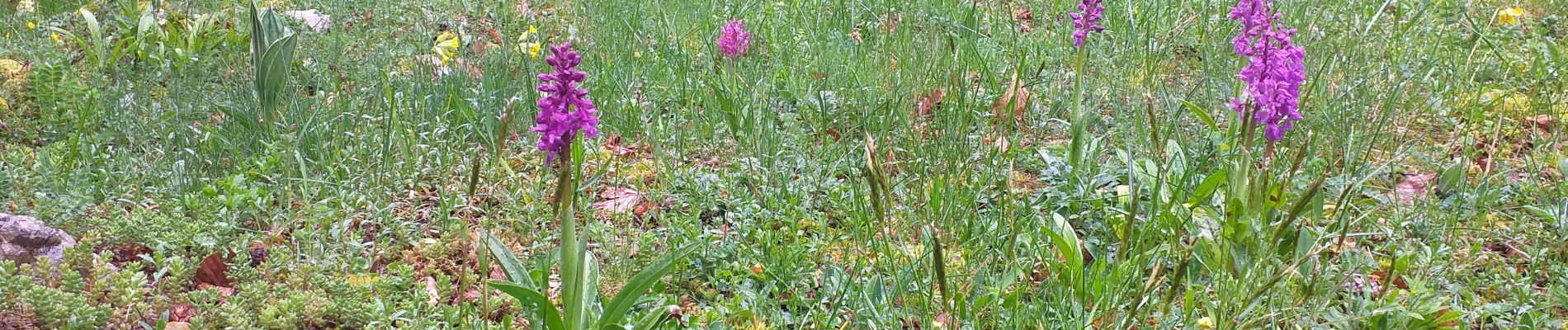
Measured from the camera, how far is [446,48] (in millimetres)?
3926

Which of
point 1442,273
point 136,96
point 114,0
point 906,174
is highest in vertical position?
point 114,0

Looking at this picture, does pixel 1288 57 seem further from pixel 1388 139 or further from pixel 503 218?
pixel 503 218

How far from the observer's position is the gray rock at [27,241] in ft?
7.14

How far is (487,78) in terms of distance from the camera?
10.3 ft

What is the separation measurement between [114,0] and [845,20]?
10.9 ft

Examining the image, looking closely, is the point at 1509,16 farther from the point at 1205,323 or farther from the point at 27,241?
the point at 27,241

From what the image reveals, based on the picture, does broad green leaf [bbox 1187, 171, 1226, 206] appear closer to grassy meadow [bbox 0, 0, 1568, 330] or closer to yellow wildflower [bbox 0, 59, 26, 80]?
grassy meadow [bbox 0, 0, 1568, 330]

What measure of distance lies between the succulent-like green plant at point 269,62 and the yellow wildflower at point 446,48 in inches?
24.9

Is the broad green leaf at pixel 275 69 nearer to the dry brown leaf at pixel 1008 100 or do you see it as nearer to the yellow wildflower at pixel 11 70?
the yellow wildflower at pixel 11 70

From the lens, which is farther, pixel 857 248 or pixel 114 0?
pixel 114 0

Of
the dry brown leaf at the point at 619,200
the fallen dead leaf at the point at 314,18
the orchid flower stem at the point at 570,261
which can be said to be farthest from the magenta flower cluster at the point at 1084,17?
the fallen dead leaf at the point at 314,18

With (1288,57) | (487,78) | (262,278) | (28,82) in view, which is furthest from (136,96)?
(1288,57)

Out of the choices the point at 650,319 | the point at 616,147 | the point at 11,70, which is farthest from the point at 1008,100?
the point at 11,70

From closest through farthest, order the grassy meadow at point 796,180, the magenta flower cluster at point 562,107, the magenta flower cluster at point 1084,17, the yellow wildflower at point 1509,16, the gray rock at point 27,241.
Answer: the magenta flower cluster at point 562,107, the grassy meadow at point 796,180, the gray rock at point 27,241, the magenta flower cluster at point 1084,17, the yellow wildflower at point 1509,16
